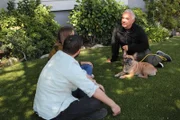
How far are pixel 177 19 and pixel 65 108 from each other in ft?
23.5

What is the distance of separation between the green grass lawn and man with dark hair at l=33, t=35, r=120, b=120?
1.62 ft

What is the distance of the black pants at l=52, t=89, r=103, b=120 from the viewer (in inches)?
141

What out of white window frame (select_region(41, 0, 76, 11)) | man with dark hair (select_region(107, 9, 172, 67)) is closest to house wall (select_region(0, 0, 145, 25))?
white window frame (select_region(41, 0, 76, 11))

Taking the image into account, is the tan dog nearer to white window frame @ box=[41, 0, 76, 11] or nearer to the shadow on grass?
the shadow on grass

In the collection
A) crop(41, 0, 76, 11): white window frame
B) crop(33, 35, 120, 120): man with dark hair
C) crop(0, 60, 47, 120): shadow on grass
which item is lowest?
crop(0, 60, 47, 120): shadow on grass

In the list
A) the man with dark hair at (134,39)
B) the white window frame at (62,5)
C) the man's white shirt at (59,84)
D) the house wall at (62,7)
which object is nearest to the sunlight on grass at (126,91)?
the man with dark hair at (134,39)

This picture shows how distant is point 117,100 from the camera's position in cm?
446

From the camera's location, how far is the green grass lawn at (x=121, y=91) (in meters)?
4.09

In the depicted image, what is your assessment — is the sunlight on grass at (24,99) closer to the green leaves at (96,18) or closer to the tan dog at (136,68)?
the tan dog at (136,68)

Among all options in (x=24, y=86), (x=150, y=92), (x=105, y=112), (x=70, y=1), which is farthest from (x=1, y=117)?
(x=70, y=1)

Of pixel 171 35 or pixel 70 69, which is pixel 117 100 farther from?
pixel 171 35

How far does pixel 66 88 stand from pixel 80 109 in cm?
34

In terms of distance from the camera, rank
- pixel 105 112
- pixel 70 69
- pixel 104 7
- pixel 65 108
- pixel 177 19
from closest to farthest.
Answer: pixel 70 69, pixel 65 108, pixel 105 112, pixel 104 7, pixel 177 19

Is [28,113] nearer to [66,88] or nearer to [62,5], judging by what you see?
[66,88]
